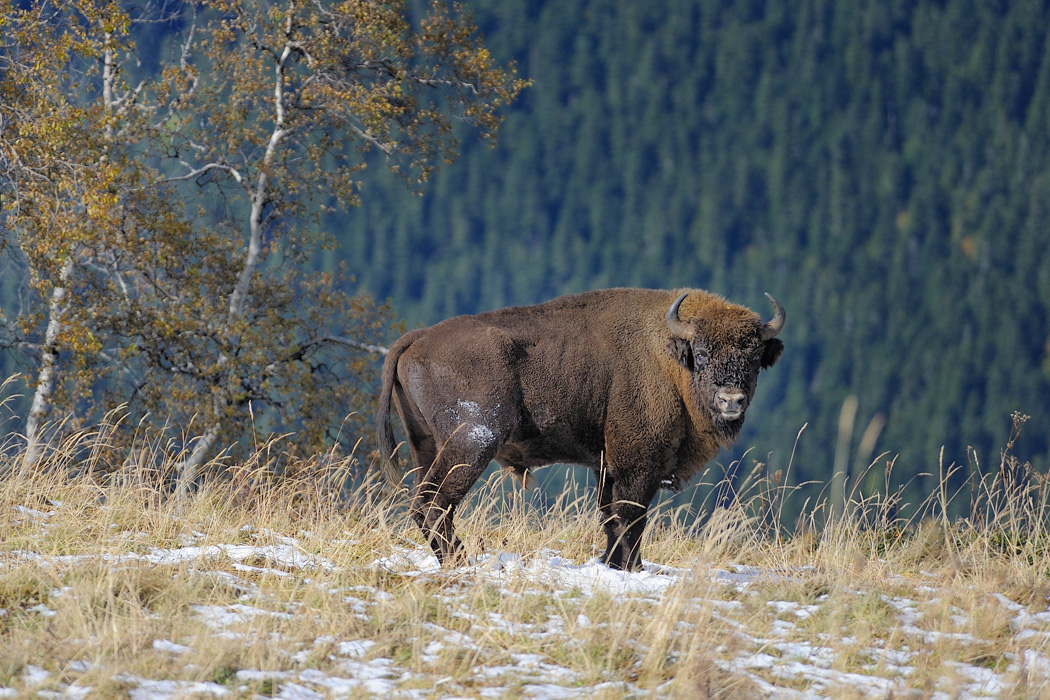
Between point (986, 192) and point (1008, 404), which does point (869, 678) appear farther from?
point (986, 192)

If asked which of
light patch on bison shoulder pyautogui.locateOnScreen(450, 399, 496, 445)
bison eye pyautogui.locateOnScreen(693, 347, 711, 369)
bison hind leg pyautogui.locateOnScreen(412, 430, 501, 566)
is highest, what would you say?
bison eye pyautogui.locateOnScreen(693, 347, 711, 369)

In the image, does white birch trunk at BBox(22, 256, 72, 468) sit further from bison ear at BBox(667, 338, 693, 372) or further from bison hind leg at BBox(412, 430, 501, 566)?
bison ear at BBox(667, 338, 693, 372)

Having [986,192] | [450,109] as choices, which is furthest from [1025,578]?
[986,192]

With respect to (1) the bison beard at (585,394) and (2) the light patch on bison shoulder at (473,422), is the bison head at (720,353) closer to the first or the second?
(1) the bison beard at (585,394)

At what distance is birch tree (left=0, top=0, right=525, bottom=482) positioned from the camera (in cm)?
1369

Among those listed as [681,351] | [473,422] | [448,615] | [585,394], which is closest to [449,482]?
[473,422]

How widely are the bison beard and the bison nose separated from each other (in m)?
0.01

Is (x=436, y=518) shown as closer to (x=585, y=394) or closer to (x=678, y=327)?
(x=585, y=394)

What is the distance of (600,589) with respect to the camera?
5.96 metres

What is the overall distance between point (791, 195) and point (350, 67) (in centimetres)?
6271

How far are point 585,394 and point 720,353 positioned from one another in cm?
101

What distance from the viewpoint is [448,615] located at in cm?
552

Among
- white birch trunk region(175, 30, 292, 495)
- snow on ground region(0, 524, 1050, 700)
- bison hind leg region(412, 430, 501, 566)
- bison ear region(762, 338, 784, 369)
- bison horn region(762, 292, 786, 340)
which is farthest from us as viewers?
white birch trunk region(175, 30, 292, 495)

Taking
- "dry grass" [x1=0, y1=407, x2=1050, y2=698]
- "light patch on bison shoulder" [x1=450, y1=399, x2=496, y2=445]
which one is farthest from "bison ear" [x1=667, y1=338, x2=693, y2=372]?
"light patch on bison shoulder" [x1=450, y1=399, x2=496, y2=445]
